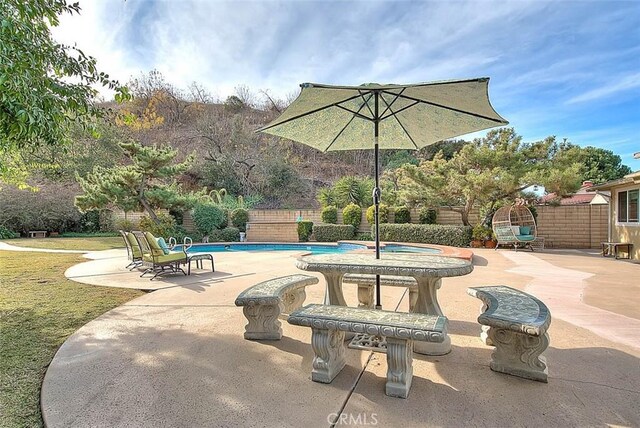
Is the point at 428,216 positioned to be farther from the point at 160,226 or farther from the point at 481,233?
the point at 160,226

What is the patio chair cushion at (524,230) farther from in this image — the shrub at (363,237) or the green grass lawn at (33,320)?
the green grass lawn at (33,320)

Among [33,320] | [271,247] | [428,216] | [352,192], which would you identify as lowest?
[271,247]

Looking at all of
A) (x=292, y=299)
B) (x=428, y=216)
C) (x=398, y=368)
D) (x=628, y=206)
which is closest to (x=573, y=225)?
(x=628, y=206)

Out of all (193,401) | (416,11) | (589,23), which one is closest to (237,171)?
(416,11)

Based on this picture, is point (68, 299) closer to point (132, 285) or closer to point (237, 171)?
point (132, 285)

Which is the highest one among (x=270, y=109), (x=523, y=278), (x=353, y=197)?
(x=270, y=109)

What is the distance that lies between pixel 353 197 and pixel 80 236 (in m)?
13.8

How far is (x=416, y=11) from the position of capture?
6676 mm

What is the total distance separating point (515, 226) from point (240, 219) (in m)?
11.3

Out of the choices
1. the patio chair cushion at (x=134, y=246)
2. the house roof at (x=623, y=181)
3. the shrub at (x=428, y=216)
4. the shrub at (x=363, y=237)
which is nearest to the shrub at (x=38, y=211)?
the patio chair cushion at (x=134, y=246)

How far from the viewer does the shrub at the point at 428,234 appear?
1202 centimetres

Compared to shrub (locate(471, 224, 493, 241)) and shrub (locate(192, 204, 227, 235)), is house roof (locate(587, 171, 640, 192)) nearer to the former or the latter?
shrub (locate(471, 224, 493, 241))

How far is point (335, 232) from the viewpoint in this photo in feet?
47.3

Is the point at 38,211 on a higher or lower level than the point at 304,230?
higher
